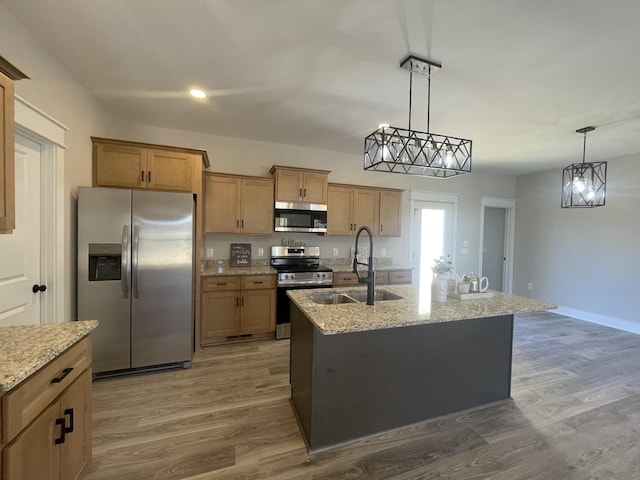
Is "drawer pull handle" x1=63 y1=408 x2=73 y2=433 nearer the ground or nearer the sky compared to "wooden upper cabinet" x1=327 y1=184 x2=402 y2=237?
nearer the ground

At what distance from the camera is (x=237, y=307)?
3406 mm

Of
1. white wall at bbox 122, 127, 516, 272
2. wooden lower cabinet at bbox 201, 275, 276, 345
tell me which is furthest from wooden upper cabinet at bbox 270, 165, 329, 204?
wooden lower cabinet at bbox 201, 275, 276, 345

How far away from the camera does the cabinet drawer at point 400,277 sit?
13.6ft

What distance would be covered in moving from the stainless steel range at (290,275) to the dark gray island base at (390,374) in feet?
4.28

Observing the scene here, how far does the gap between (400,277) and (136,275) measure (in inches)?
133

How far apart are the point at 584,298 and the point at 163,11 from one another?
6.60m

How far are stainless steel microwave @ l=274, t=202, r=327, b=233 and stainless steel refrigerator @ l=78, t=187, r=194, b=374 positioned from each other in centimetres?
132

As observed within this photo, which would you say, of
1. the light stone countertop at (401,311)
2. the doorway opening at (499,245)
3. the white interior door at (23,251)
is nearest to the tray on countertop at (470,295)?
the light stone countertop at (401,311)

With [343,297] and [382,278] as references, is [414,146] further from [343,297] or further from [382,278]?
[382,278]

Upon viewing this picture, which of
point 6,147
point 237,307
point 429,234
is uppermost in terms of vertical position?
point 6,147

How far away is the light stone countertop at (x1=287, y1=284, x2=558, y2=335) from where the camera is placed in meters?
1.56

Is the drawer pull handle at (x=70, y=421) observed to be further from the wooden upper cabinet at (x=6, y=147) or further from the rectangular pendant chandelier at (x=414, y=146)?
the rectangular pendant chandelier at (x=414, y=146)

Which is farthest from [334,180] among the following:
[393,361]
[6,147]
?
[6,147]

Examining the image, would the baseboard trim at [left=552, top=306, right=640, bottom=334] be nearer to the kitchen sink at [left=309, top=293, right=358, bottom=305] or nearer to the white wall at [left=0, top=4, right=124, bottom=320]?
the kitchen sink at [left=309, top=293, right=358, bottom=305]
